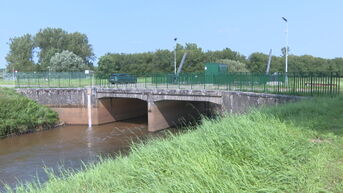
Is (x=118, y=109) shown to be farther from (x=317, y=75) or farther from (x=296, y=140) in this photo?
(x=296, y=140)

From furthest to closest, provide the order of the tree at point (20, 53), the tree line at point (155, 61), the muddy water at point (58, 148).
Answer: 1. the tree at point (20, 53)
2. the tree line at point (155, 61)
3. the muddy water at point (58, 148)

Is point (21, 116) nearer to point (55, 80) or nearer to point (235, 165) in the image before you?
point (55, 80)

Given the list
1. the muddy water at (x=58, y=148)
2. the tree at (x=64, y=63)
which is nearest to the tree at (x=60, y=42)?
the tree at (x=64, y=63)

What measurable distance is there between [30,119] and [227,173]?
2419cm

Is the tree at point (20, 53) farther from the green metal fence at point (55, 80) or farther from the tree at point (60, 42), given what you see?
the green metal fence at point (55, 80)

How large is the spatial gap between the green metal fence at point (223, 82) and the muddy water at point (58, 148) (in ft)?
14.8

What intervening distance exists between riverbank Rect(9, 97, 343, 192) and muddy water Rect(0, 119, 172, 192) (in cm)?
745

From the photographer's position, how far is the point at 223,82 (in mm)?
24172

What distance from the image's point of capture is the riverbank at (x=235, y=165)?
460 cm

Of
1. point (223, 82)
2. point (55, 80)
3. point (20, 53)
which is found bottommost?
point (223, 82)

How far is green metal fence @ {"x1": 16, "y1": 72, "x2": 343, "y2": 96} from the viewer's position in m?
16.7

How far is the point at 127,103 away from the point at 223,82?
12371 millimetres

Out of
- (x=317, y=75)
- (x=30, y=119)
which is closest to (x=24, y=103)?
(x=30, y=119)

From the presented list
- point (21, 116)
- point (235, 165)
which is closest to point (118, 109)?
point (21, 116)
